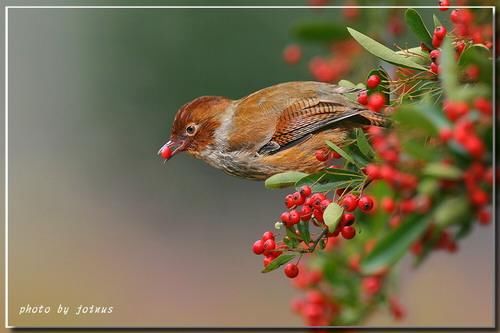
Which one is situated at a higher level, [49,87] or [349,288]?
[49,87]

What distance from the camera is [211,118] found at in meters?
3.28

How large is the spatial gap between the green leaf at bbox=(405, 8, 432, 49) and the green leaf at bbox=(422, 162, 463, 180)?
33.8 inches

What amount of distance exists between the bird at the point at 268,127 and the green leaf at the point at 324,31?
28cm

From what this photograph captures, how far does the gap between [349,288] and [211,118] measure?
95 centimetres

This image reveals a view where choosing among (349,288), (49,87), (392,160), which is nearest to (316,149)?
(349,288)

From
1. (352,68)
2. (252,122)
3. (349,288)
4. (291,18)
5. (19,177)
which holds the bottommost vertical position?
(349,288)

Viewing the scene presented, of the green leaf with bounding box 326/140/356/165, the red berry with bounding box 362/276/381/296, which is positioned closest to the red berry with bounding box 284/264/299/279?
the red berry with bounding box 362/276/381/296

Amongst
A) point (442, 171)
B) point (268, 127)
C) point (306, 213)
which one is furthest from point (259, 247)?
point (442, 171)

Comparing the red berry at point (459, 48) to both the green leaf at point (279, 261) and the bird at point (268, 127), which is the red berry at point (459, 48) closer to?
the bird at point (268, 127)

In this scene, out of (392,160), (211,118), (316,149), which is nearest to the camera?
(392,160)

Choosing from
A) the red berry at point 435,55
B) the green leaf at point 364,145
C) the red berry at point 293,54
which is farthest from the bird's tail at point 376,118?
the red berry at point 293,54

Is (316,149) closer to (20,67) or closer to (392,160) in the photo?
(392,160)

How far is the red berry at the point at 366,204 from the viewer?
252 cm

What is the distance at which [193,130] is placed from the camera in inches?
128
